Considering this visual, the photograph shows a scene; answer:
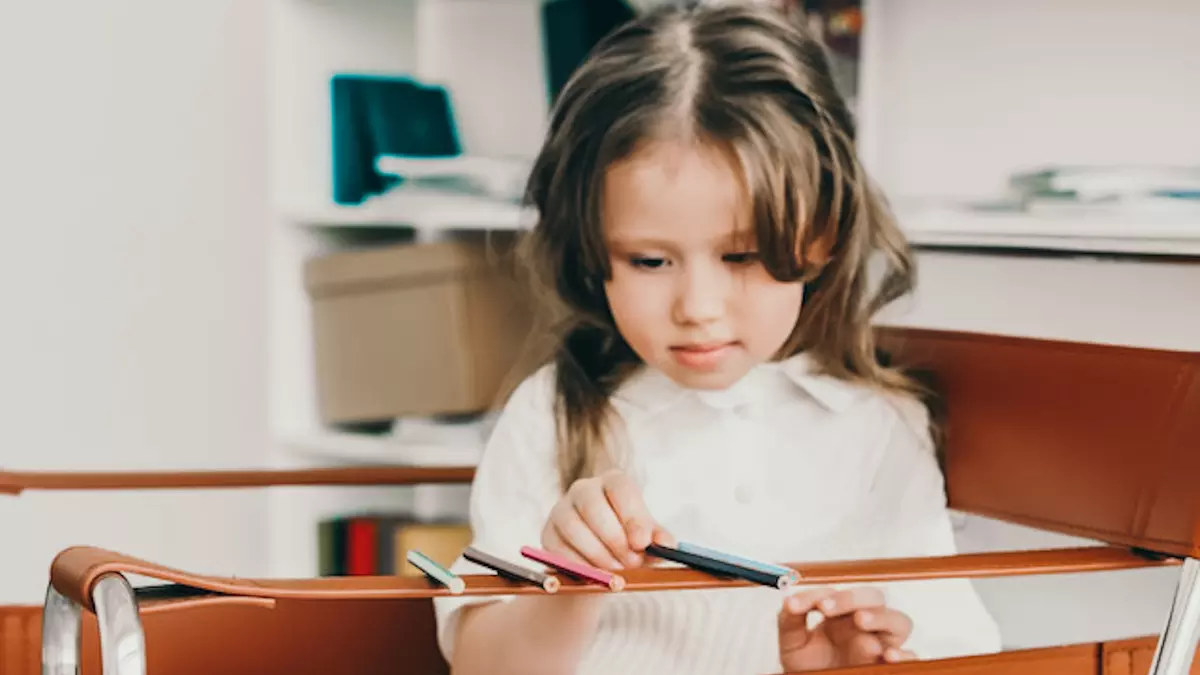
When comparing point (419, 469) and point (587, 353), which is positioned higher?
Result: point (587, 353)

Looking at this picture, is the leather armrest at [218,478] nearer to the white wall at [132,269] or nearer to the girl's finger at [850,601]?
the girl's finger at [850,601]

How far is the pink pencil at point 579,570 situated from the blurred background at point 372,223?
52 centimetres

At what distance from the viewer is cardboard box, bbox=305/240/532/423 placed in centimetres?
163

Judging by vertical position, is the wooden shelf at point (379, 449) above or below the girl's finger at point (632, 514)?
below

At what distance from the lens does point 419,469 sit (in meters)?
1.19

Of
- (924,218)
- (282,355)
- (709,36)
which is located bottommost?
(282,355)

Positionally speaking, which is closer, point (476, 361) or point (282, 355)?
point (476, 361)

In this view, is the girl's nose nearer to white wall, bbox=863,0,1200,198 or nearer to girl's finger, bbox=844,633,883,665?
girl's finger, bbox=844,633,883,665

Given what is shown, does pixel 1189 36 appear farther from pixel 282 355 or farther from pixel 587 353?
pixel 282 355

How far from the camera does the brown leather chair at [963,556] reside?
71 cm

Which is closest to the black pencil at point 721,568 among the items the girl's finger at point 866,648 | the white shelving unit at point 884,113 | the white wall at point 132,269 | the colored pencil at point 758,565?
the colored pencil at point 758,565

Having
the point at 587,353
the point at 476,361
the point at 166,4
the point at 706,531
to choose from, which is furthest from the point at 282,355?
the point at 706,531

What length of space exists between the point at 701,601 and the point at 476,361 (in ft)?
2.04

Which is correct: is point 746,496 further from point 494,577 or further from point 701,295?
point 494,577
